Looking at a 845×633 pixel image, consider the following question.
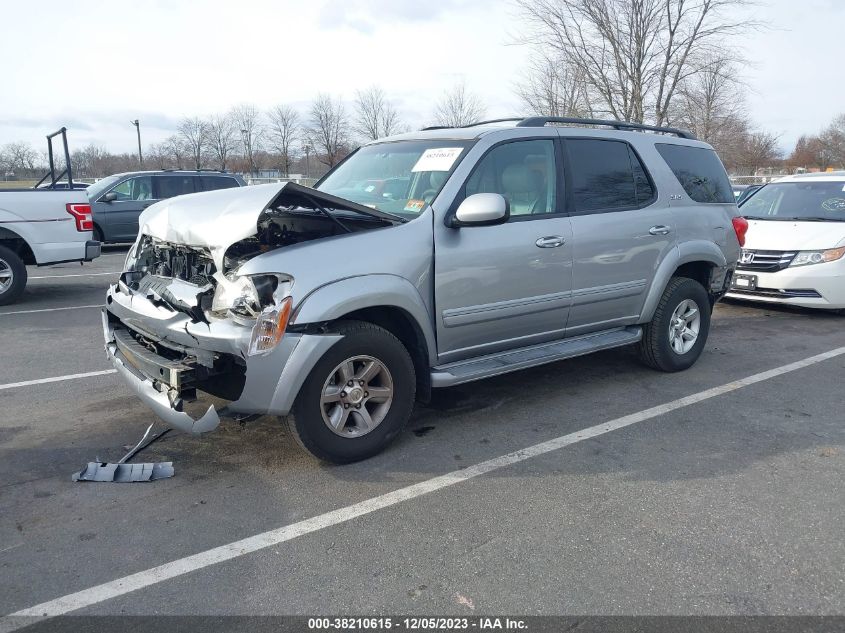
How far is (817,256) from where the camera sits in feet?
25.0

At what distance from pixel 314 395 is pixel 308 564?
93 centimetres

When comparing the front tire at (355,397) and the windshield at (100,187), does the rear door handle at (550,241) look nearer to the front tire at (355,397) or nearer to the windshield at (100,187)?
the front tire at (355,397)

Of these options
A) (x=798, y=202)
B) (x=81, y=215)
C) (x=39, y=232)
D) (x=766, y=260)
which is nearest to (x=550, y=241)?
(x=766, y=260)

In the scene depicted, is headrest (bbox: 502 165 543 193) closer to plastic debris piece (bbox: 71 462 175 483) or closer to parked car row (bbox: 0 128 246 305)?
plastic debris piece (bbox: 71 462 175 483)

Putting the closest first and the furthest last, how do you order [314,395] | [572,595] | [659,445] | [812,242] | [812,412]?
[572,595] → [314,395] → [659,445] → [812,412] → [812,242]

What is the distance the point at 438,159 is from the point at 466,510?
89.0 inches

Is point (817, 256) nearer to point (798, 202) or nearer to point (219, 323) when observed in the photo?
point (798, 202)

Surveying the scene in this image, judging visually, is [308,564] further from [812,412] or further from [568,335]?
[812,412]

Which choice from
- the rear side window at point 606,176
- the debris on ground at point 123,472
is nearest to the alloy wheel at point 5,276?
the debris on ground at point 123,472

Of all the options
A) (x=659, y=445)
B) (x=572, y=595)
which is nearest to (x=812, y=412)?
(x=659, y=445)

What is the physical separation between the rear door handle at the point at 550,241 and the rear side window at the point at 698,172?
160 centimetres

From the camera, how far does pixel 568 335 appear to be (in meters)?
4.78

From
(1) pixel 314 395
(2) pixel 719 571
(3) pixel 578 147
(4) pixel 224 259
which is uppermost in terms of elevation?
(3) pixel 578 147

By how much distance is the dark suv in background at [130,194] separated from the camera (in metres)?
14.2
